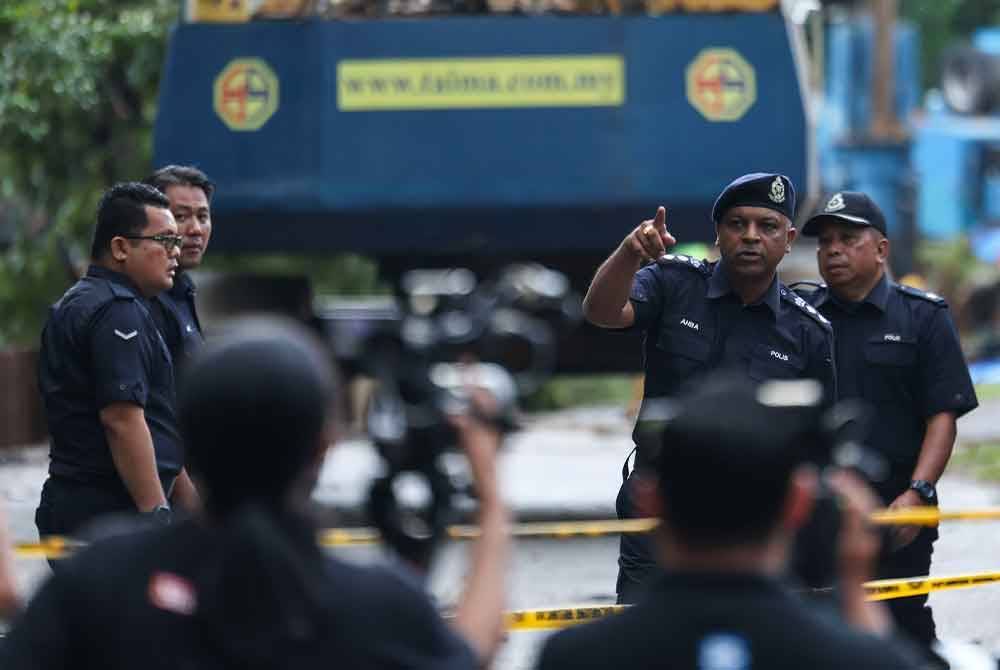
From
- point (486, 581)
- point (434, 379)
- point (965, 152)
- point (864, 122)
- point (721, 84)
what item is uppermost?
point (434, 379)

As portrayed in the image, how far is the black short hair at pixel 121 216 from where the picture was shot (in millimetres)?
6383

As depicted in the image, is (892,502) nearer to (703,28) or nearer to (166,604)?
(166,604)

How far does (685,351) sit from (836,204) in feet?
3.65

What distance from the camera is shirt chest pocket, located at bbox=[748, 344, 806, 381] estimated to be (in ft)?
21.0

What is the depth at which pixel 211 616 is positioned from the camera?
3002 millimetres

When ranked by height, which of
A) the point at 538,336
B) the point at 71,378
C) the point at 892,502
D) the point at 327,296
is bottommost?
the point at 327,296

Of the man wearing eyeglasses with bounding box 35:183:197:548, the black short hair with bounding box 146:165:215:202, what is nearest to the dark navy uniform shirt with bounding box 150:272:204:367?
the man wearing eyeglasses with bounding box 35:183:197:548

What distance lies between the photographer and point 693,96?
12172 millimetres

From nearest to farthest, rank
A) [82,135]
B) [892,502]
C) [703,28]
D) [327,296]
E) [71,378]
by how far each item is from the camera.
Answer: [71,378], [892,502], [703,28], [82,135], [327,296]

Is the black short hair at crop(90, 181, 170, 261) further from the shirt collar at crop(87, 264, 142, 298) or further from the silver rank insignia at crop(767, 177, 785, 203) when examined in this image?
the silver rank insignia at crop(767, 177, 785, 203)

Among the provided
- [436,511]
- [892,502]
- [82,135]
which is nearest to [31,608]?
[436,511]

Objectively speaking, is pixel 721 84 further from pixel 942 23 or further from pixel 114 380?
pixel 942 23

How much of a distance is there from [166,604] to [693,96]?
9.38 metres

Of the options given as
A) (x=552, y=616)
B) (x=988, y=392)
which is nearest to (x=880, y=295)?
(x=552, y=616)
